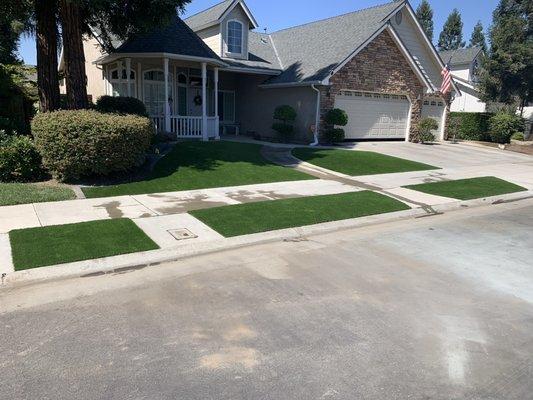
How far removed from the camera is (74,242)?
676cm

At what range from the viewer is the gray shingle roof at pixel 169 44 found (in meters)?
17.2

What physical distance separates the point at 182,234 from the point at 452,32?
81.7 m

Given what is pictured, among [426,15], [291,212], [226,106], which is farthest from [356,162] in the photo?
[426,15]

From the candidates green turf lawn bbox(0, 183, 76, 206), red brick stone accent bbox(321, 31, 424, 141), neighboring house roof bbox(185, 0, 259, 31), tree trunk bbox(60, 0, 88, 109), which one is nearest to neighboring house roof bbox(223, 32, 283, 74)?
neighboring house roof bbox(185, 0, 259, 31)

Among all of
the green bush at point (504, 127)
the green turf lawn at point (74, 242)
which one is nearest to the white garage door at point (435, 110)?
the green bush at point (504, 127)

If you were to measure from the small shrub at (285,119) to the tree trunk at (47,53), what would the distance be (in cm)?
1015

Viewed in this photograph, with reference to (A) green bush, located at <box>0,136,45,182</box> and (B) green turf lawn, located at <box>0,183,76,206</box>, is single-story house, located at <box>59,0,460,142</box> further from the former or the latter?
(B) green turf lawn, located at <box>0,183,76,206</box>

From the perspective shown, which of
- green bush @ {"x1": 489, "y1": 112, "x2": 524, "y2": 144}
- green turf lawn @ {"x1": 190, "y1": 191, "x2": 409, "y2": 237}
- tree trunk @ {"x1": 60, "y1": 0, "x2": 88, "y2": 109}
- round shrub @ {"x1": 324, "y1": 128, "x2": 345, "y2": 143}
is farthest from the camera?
green bush @ {"x1": 489, "y1": 112, "x2": 524, "y2": 144}

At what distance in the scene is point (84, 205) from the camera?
359 inches

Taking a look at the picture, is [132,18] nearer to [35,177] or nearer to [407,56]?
[35,177]

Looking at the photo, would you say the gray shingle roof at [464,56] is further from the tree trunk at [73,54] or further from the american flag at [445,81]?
the tree trunk at [73,54]

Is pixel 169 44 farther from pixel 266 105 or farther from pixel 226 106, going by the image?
pixel 226 106

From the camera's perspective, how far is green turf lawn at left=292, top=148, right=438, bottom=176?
14.8 meters

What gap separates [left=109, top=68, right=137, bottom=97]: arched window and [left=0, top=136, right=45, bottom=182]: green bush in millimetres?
9304
